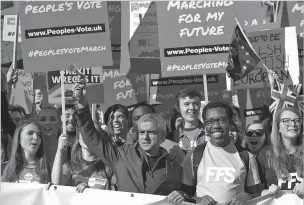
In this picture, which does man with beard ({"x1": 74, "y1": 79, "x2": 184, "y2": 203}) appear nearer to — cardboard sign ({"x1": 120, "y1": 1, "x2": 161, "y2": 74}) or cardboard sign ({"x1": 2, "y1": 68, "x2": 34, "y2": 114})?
cardboard sign ({"x1": 120, "y1": 1, "x2": 161, "y2": 74})

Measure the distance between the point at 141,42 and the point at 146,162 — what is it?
2482mm

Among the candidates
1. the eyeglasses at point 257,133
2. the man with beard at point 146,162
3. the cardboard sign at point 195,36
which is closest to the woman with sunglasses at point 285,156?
the eyeglasses at point 257,133

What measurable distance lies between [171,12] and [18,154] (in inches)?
82.2

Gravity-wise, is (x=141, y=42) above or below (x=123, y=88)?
above

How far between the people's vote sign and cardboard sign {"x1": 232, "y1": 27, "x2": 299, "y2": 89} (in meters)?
1.73

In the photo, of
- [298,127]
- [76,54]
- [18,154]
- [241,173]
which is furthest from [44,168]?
[298,127]

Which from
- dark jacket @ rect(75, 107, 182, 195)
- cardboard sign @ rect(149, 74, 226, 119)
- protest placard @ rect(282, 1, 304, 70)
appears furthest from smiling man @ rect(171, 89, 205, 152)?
protest placard @ rect(282, 1, 304, 70)

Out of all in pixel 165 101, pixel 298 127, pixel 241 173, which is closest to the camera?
pixel 241 173

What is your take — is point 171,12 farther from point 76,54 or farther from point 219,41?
point 76,54

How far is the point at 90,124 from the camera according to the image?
17.4 ft

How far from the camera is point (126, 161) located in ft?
16.8

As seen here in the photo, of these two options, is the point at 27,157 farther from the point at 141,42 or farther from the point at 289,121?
the point at 289,121

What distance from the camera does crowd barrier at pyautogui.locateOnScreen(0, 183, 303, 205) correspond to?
4688 mm

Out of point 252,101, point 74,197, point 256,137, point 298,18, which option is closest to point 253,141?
point 256,137
